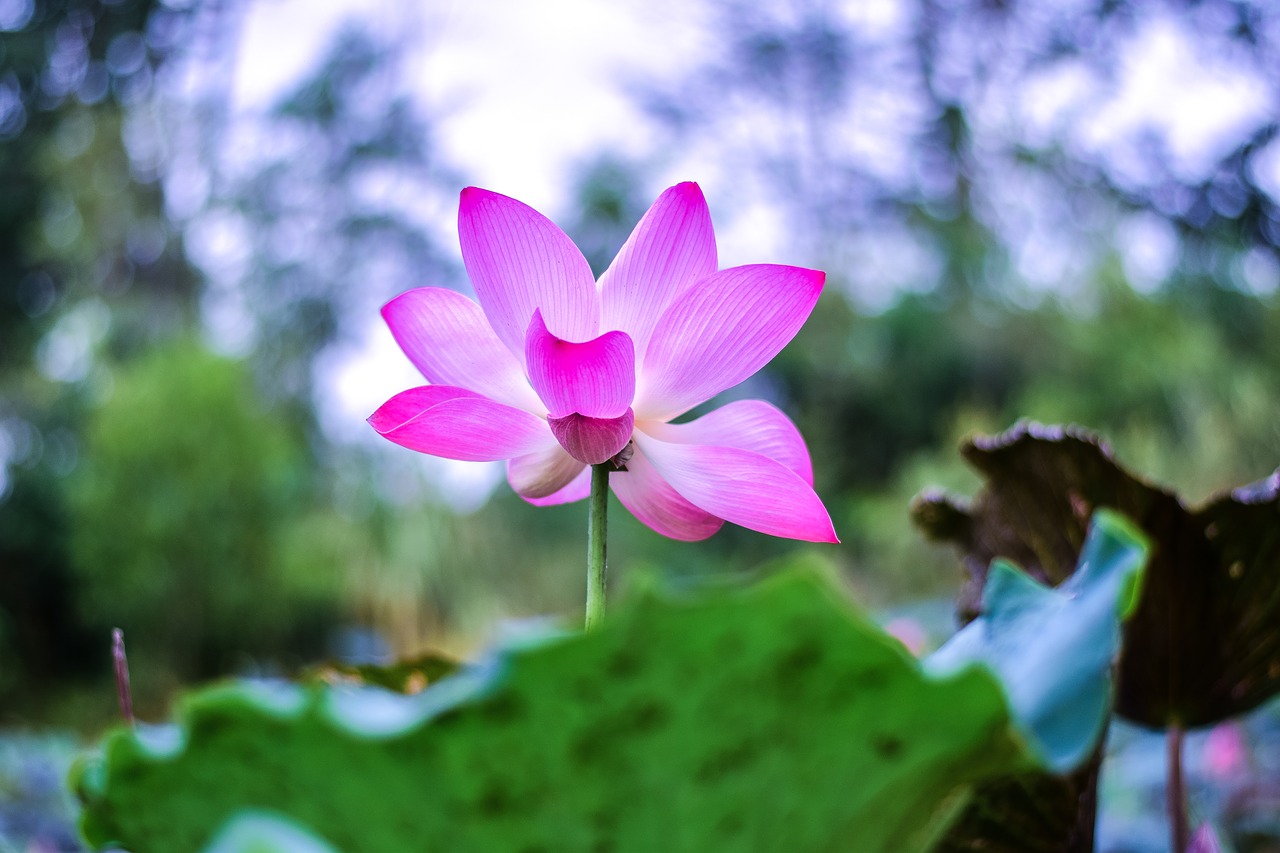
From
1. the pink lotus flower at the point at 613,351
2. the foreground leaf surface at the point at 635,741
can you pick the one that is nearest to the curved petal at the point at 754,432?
the pink lotus flower at the point at 613,351

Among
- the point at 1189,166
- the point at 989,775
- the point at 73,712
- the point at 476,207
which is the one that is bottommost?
the point at 73,712

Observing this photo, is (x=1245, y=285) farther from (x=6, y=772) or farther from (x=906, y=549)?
(x=6, y=772)

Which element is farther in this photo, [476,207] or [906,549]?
[906,549]

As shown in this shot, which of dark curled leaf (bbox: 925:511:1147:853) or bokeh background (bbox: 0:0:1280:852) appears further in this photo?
bokeh background (bbox: 0:0:1280:852)

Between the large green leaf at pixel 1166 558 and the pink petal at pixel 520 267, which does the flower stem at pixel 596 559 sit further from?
the large green leaf at pixel 1166 558

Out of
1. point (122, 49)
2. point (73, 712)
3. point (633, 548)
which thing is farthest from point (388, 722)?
point (122, 49)

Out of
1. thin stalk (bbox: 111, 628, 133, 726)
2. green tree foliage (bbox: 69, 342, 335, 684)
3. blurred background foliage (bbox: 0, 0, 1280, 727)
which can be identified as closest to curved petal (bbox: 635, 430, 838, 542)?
thin stalk (bbox: 111, 628, 133, 726)

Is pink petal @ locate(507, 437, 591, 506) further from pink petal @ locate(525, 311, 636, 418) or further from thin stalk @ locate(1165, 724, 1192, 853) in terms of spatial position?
thin stalk @ locate(1165, 724, 1192, 853)
